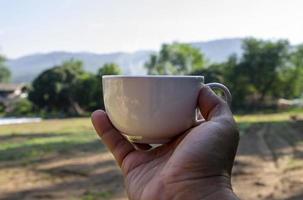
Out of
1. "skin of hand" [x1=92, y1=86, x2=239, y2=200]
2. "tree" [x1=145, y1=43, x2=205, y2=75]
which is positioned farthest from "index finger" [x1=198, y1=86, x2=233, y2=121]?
"tree" [x1=145, y1=43, x2=205, y2=75]

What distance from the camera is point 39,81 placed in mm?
16828

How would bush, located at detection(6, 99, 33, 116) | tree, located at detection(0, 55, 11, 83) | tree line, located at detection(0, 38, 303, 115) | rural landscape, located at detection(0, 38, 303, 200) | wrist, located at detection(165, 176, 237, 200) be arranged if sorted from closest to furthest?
wrist, located at detection(165, 176, 237, 200) → rural landscape, located at detection(0, 38, 303, 200) → tree line, located at detection(0, 38, 303, 115) → bush, located at detection(6, 99, 33, 116) → tree, located at detection(0, 55, 11, 83)

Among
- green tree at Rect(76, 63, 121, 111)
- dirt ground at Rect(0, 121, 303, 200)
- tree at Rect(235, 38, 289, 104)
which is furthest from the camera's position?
tree at Rect(235, 38, 289, 104)

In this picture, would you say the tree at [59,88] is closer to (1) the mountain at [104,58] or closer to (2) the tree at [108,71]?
(1) the mountain at [104,58]

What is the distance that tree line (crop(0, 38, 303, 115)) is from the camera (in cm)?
1577

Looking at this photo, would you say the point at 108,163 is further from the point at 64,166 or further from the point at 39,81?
the point at 39,81

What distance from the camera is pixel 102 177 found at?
14.1 feet

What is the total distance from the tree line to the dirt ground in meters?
9.77

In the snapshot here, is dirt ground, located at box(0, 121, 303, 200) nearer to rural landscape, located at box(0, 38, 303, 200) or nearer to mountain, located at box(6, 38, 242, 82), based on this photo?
rural landscape, located at box(0, 38, 303, 200)

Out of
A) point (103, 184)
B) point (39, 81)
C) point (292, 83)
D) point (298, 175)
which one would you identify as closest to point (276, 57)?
point (292, 83)

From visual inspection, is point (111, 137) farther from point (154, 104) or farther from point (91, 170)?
point (91, 170)

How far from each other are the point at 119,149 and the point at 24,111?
1846 centimetres

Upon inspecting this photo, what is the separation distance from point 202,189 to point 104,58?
1358 centimetres

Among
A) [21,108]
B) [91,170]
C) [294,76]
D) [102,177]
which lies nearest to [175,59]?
[294,76]
